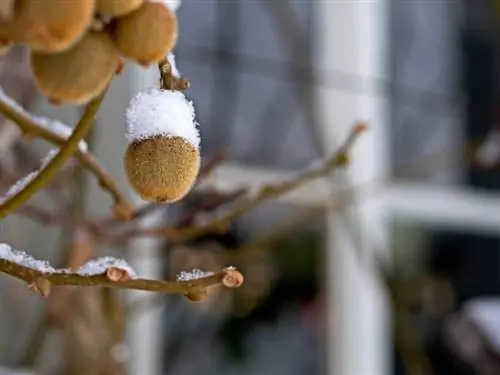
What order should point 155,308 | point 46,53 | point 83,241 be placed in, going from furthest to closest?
point 155,308
point 83,241
point 46,53

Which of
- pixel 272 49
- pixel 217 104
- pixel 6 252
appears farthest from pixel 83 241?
pixel 272 49

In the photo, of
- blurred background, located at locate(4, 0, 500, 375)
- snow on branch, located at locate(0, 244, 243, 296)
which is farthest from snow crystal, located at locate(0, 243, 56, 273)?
blurred background, located at locate(4, 0, 500, 375)

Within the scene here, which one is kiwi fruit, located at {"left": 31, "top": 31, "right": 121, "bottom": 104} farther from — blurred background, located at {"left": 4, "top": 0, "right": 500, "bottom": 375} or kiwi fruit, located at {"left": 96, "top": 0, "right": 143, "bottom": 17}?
blurred background, located at {"left": 4, "top": 0, "right": 500, "bottom": 375}

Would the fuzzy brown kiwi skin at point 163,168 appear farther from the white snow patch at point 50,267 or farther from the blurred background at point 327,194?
the blurred background at point 327,194

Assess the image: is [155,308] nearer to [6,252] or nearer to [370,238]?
[370,238]

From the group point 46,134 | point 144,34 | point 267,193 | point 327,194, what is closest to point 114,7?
point 144,34
